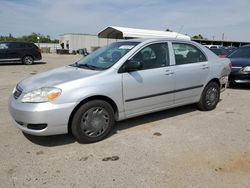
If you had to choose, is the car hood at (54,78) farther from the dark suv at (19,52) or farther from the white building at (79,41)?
→ the white building at (79,41)

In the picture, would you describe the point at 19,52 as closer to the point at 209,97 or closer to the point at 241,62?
the point at 241,62

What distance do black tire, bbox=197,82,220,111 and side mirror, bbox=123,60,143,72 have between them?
202cm

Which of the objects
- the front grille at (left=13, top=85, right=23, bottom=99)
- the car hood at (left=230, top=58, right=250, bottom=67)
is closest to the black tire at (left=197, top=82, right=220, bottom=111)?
the car hood at (left=230, top=58, right=250, bottom=67)

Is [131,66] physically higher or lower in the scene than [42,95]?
higher

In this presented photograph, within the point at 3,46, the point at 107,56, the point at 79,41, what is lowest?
the point at 107,56

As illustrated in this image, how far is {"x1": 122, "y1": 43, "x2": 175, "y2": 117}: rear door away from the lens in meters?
4.23

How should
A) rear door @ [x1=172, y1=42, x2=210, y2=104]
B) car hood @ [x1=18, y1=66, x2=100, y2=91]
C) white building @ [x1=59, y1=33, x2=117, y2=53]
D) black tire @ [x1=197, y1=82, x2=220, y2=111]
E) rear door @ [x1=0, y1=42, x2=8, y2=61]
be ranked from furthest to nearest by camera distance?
1. white building @ [x1=59, y1=33, x2=117, y2=53]
2. rear door @ [x1=0, y1=42, x2=8, y2=61]
3. black tire @ [x1=197, y1=82, x2=220, y2=111]
4. rear door @ [x1=172, y1=42, x2=210, y2=104]
5. car hood @ [x1=18, y1=66, x2=100, y2=91]

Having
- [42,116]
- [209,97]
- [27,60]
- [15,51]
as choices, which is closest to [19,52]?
[15,51]

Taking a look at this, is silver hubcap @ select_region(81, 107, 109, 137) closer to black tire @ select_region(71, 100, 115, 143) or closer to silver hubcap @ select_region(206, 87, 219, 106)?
black tire @ select_region(71, 100, 115, 143)

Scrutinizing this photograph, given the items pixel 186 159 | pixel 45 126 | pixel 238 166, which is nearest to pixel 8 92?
pixel 45 126

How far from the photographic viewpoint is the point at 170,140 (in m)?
4.09

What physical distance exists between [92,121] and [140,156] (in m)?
0.92

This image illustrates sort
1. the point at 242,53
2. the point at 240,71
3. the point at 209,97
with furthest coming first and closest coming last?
the point at 242,53 < the point at 240,71 < the point at 209,97

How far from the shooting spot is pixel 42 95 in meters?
3.61
